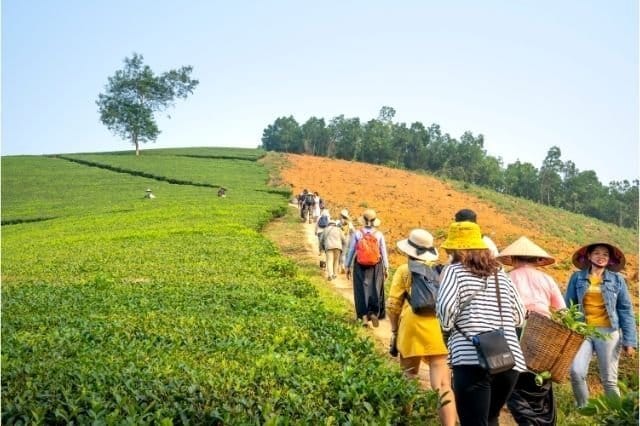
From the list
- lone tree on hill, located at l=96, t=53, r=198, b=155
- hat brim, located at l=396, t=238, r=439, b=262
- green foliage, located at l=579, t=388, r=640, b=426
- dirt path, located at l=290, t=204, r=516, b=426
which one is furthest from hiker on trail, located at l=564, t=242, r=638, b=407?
lone tree on hill, located at l=96, t=53, r=198, b=155

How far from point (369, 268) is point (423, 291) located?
4389mm

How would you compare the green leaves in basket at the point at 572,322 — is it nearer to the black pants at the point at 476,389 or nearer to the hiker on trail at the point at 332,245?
the black pants at the point at 476,389

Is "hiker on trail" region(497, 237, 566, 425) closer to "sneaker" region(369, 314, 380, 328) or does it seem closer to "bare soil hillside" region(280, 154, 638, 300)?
"sneaker" region(369, 314, 380, 328)

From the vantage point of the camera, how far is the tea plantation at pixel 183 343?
16.6 feet

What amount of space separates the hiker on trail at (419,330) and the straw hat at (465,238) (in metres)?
1.15

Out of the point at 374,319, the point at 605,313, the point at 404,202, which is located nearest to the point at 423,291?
the point at 605,313

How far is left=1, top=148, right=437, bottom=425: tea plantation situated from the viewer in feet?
16.6

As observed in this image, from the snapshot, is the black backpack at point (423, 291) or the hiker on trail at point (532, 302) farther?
the black backpack at point (423, 291)

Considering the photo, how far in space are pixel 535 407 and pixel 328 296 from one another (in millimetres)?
7108

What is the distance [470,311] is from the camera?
15.8ft

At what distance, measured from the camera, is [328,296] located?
1256 cm

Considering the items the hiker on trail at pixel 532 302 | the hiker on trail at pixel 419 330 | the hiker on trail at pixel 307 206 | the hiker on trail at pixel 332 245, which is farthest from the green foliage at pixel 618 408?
the hiker on trail at pixel 307 206

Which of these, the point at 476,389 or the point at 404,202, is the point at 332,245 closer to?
the point at 476,389

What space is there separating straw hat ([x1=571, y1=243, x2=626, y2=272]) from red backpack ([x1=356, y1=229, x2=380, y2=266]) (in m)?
3.96
